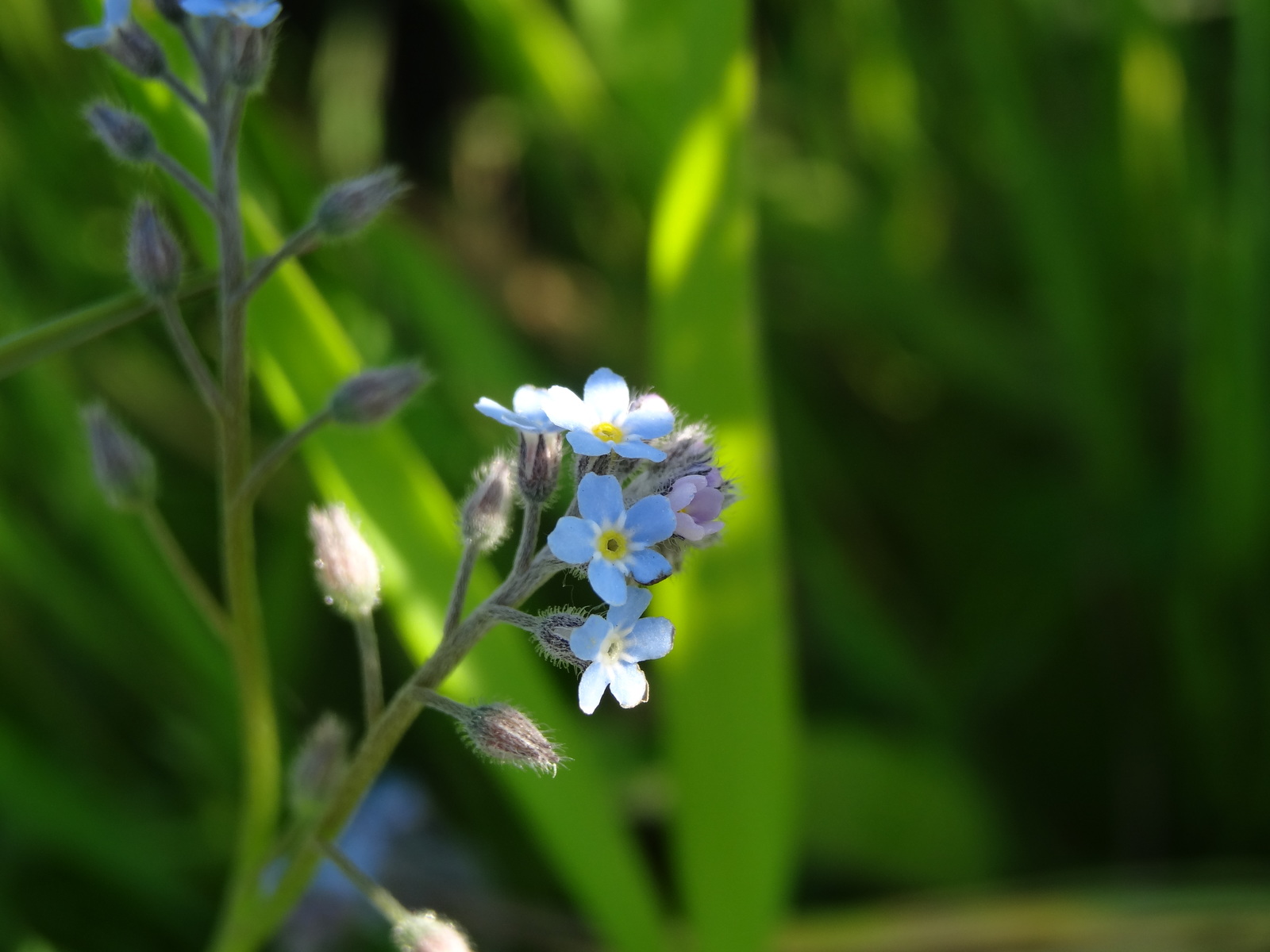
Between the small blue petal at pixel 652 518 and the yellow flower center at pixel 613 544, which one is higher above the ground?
the small blue petal at pixel 652 518

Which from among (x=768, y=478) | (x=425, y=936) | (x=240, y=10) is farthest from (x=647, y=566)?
(x=768, y=478)

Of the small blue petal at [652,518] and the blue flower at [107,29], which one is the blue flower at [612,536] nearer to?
the small blue petal at [652,518]

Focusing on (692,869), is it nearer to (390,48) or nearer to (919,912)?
(919,912)

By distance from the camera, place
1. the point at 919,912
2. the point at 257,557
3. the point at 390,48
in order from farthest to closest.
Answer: the point at 390,48, the point at 257,557, the point at 919,912

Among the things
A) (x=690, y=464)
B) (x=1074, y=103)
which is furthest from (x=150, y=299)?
(x=1074, y=103)

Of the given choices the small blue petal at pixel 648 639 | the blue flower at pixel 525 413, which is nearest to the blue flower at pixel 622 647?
the small blue petal at pixel 648 639

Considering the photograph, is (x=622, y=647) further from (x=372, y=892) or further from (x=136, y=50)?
(x=136, y=50)

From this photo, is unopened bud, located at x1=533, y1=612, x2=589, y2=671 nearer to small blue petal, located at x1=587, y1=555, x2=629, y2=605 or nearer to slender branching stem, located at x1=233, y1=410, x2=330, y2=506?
small blue petal, located at x1=587, y1=555, x2=629, y2=605
